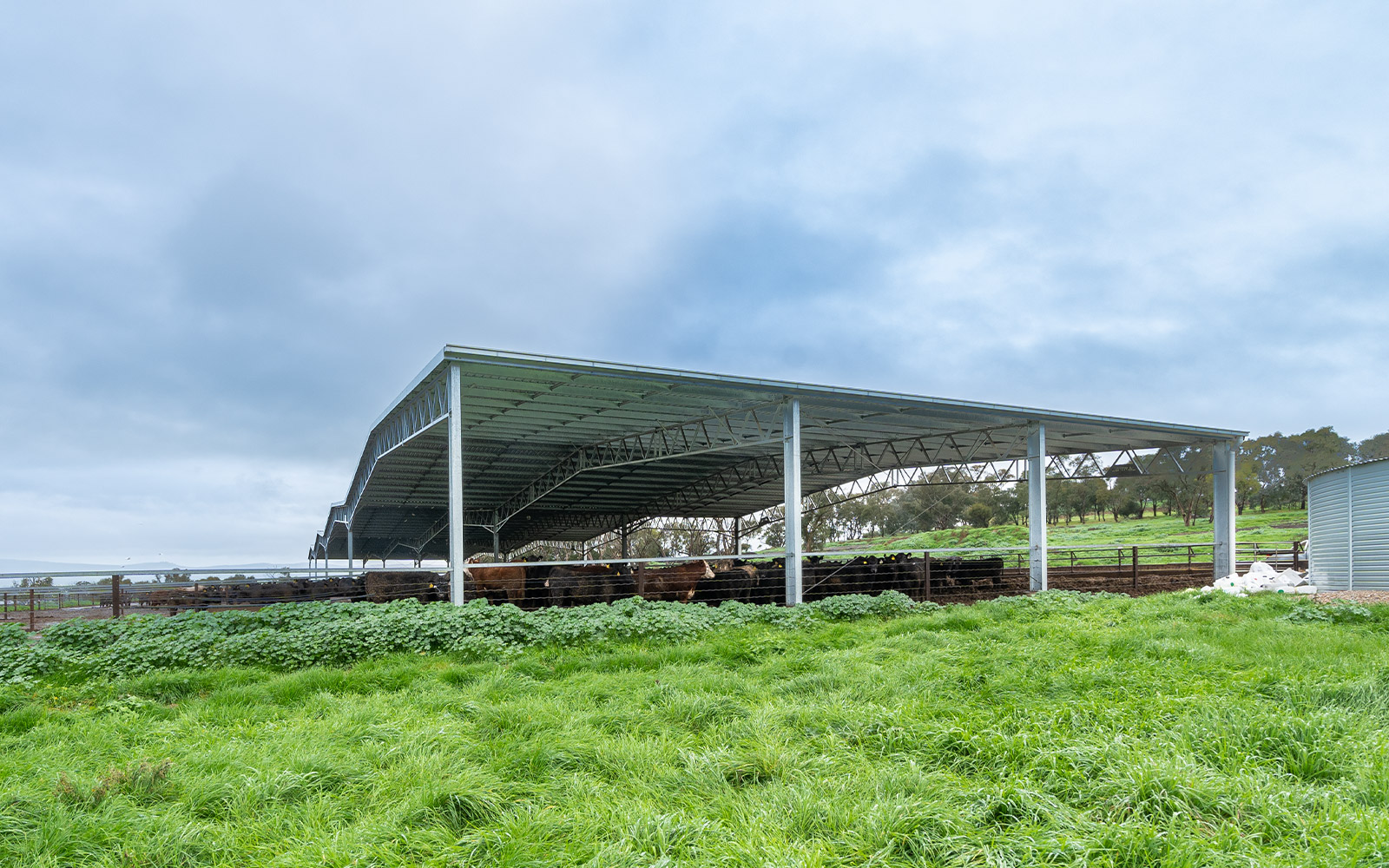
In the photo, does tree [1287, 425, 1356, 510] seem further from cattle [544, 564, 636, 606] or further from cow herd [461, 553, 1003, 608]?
cattle [544, 564, 636, 606]

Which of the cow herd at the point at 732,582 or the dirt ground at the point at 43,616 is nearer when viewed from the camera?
the cow herd at the point at 732,582

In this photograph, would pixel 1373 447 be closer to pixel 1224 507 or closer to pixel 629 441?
pixel 1224 507

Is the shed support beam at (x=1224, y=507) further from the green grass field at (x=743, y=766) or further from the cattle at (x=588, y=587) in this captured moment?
the cattle at (x=588, y=587)

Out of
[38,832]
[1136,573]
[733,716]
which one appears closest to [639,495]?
[1136,573]

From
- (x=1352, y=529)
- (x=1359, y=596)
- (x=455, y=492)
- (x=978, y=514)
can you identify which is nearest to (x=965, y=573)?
(x=1359, y=596)

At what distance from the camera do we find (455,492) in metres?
11.6

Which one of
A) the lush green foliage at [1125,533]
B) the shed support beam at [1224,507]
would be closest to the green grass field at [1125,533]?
the lush green foliage at [1125,533]

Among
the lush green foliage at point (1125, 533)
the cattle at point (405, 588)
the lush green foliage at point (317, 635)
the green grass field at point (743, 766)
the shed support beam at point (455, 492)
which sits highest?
the shed support beam at point (455, 492)

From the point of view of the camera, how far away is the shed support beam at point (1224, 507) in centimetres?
1881

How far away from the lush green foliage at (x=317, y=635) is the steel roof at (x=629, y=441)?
3.73 metres

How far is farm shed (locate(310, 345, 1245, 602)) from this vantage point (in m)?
13.7

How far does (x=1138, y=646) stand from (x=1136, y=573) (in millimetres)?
12244

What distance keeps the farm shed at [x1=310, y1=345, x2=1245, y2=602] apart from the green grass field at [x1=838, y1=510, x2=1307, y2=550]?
608 inches

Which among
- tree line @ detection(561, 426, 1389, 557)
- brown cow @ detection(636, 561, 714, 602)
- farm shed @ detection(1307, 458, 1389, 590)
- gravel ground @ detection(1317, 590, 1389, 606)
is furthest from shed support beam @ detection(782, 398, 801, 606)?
tree line @ detection(561, 426, 1389, 557)
